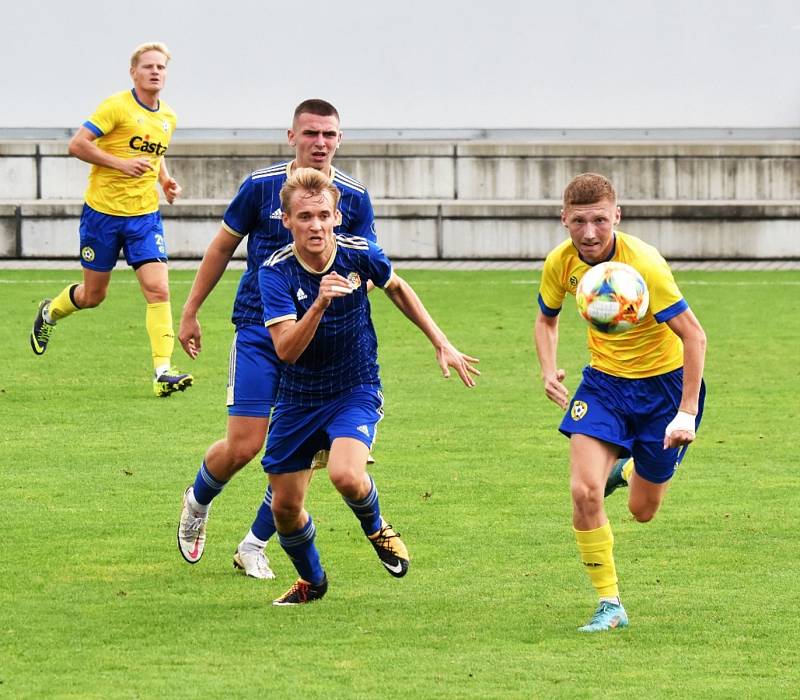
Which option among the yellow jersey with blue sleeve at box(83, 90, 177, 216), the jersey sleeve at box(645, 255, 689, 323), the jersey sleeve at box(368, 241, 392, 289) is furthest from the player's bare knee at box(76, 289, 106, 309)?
the jersey sleeve at box(645, 255, 689, 323)

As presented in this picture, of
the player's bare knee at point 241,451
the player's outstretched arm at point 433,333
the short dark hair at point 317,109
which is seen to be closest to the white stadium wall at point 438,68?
the short dark hair at point 317,109

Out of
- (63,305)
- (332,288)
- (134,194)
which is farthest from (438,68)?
(332,288)

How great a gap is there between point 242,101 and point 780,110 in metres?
8.26

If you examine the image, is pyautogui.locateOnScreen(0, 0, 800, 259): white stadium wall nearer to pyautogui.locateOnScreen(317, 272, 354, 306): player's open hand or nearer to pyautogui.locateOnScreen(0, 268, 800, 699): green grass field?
pyautogui.locateOnScreen(0, 268, 800, 699): green grass field

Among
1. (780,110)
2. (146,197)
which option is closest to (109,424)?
(146,197)

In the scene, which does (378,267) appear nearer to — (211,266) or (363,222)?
(363,222)

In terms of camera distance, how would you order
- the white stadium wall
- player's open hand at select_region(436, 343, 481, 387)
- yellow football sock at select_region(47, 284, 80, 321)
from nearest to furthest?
player's open hand at select_region(436, 343, 481, 387) → yellow football sock at select_region(47, 284, 80, 321) → the white stadium wall

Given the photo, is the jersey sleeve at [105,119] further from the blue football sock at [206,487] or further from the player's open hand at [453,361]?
the player's open hand at [453,361]

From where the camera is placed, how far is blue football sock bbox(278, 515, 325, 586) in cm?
677

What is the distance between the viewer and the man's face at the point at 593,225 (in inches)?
256

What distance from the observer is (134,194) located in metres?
12.3

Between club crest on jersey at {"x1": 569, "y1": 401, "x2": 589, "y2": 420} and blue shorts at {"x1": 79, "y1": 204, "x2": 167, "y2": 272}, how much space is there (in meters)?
5.95

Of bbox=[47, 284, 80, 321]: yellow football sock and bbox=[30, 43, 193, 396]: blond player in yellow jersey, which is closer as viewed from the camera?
bbox=[30, 43, 193, 396]: blond player in yellow jersey

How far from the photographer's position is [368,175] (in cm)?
2312
